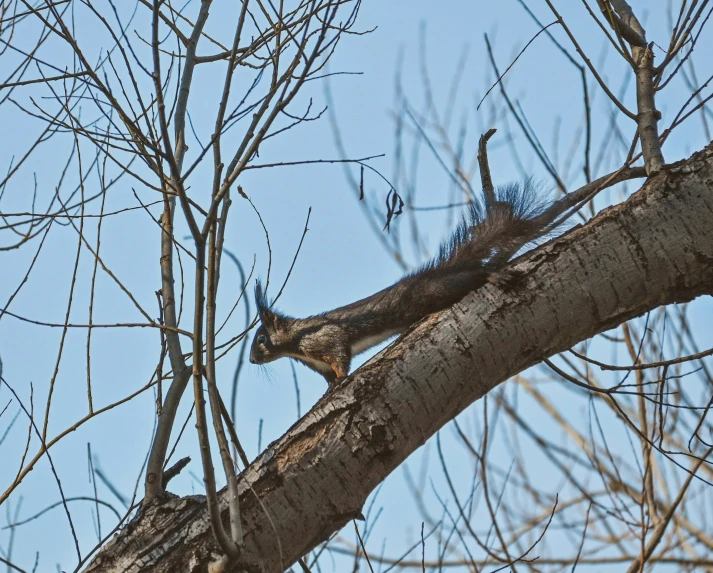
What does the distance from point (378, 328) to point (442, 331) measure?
4.85ft

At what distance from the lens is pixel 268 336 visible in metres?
4.88

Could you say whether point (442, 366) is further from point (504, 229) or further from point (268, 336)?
point (268, 336)

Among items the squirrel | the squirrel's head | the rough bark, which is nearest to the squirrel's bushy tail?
the squirrel

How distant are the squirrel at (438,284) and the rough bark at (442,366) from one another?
184mm

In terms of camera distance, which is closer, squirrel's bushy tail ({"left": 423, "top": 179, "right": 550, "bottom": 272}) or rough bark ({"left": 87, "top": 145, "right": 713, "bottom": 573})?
rough bark ({"left": 87, "top": 145, "right": 713, "bottom": 573})

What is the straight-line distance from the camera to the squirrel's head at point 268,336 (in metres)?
4.82

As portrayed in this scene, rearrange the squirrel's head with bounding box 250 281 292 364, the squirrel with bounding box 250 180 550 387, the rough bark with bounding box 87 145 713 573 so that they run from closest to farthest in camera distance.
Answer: the rough bark with bounding box 87 145 713 573
the squirrel with bounding box 250 180 550 387
the squirrel's head with bounding box 250 281 292 364

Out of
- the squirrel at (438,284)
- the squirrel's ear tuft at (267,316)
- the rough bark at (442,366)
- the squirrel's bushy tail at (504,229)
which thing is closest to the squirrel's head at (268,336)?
the squirrel's ear tuft at (267,316)

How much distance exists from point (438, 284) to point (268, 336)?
1.83 meters

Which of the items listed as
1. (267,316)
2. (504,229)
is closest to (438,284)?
(504,229)

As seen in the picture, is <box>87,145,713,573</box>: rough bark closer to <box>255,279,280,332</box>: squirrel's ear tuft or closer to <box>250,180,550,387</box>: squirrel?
<box>250,180,550,387</box>: squirrel

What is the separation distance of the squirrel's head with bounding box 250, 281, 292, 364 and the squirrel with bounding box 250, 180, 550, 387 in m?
0.20

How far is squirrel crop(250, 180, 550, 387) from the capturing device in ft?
10.7

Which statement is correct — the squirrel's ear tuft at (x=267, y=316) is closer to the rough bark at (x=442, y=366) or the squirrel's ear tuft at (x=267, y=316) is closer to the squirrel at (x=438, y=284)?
the squirrel at (x=438, y=284)
